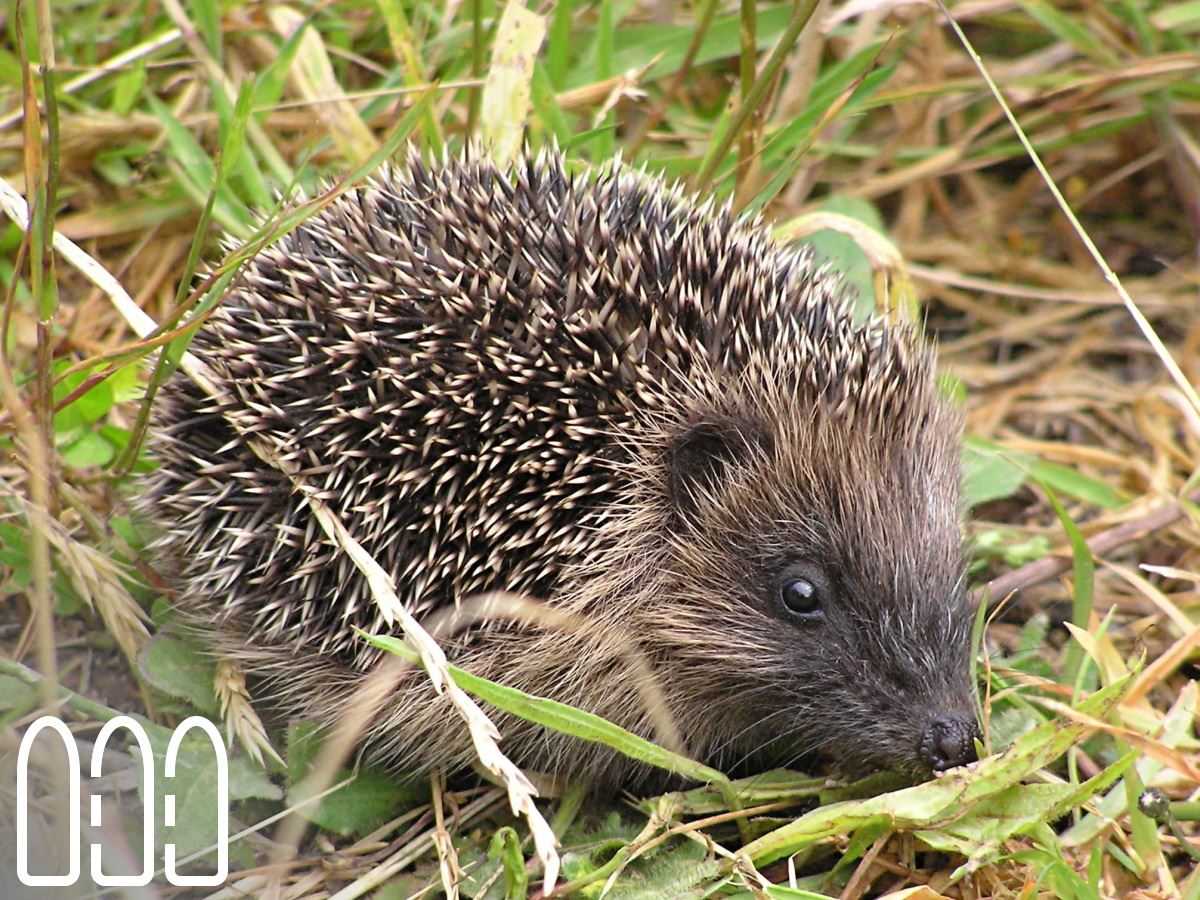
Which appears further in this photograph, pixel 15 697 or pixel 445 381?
pixel 15 697

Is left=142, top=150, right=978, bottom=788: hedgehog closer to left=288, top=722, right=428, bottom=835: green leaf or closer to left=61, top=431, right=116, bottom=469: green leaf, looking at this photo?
left=288, top=722, right=428, bottom=835: green leaf

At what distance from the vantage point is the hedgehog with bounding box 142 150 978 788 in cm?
412

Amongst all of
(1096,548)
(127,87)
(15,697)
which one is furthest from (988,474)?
(127,87)

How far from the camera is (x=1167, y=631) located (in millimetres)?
5184

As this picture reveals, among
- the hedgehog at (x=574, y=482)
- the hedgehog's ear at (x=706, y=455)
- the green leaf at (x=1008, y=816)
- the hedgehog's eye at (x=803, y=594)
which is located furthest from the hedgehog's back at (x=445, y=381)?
the green leaf at (x=1008, y=816)

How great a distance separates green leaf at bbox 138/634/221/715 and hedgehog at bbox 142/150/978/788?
0.29 ft

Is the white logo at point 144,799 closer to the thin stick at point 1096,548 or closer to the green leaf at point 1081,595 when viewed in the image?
the thin stick at point 1096,548

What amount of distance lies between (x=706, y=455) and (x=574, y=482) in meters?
0.42

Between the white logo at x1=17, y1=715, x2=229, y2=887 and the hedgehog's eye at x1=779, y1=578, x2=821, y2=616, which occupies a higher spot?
the hedgehog's eye at x1=779, y1=578, x2=821, y2=616

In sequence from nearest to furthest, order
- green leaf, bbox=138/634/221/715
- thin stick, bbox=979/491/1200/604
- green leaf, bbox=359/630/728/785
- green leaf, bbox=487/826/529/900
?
green leaf, bbox=359/630/728/785
green leaf, bbox=487/826/529/900
green leaf, bbox=138/634/221/715
thin stick, bbox=979/491/1200/604

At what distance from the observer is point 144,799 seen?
4223 millimetres

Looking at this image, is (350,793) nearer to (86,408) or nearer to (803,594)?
(803,594)

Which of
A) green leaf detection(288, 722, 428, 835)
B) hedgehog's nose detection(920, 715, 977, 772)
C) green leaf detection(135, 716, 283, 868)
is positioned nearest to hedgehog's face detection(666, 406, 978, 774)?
hedgehog's nose detection(920, 715, 977, 772)

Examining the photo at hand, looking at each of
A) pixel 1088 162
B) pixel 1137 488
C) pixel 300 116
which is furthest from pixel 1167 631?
pixel 300 116
